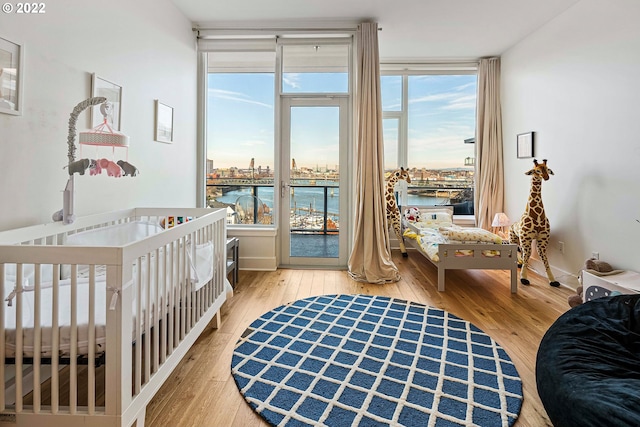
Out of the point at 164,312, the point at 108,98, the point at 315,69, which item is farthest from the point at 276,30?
the point at 164,312

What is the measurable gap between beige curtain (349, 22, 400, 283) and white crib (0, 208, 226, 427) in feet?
6.71

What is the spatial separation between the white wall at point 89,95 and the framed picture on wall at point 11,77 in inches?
1.5

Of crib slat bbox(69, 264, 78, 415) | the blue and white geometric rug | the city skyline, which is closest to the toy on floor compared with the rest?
the blue and white geometric rug

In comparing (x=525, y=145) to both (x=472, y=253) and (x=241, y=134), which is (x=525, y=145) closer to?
(x=472, y=253)

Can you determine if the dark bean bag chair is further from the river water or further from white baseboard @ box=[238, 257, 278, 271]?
white baseboard @ box=[238, 257, 278, 271]

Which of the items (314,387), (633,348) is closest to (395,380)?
(314,387)

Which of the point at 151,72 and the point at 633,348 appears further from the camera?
the point at 151,72

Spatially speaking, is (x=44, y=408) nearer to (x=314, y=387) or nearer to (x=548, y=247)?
(x=314, y=387)

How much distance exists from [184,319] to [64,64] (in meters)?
1.60

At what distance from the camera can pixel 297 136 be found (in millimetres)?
3844

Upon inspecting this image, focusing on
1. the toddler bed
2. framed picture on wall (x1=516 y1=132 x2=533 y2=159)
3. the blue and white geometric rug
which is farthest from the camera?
framed picture on wall (x1=516 y1=132 x2=533 y2=159)

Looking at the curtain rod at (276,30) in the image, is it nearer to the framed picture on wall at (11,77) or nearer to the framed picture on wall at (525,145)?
the framed picture on wall at (525,145)

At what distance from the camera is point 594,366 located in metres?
1.26

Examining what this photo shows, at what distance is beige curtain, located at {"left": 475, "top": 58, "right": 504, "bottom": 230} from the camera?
438 centimetres
